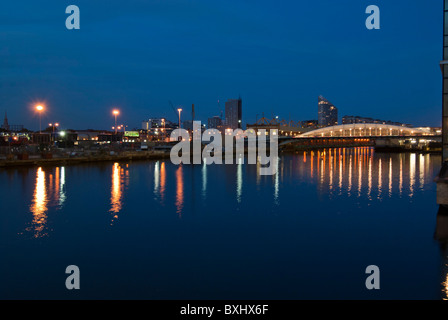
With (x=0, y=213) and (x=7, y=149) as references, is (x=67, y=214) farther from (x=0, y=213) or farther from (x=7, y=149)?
(x=7, y=149)

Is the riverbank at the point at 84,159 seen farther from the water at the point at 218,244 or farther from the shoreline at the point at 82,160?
the water at the point at 218,244

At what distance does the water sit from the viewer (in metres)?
8.19

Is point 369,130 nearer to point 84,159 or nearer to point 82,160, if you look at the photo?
point 84,159

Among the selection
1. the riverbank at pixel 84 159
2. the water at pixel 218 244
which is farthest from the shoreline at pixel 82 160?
the water at pixel 218 244

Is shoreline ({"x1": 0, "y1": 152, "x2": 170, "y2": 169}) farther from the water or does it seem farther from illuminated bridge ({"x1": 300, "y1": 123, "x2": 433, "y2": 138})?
illuminated bridge ({"x1": 300, "y1": 123, "x2": 433, "y2": 138})

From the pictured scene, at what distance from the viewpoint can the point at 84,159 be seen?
134ft

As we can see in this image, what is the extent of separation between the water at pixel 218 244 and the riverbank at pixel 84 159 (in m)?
12.9

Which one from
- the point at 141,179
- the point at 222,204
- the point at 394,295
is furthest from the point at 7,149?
the point at 394,295

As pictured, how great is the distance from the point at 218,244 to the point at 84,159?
108 ft

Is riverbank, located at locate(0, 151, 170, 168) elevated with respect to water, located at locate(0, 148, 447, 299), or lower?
elevated

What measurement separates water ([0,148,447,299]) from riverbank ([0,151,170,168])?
12.9 metres

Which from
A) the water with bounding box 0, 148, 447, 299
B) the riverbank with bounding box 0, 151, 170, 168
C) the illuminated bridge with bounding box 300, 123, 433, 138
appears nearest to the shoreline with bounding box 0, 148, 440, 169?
the riverbank with bounding box 0, 151, 170, 168
